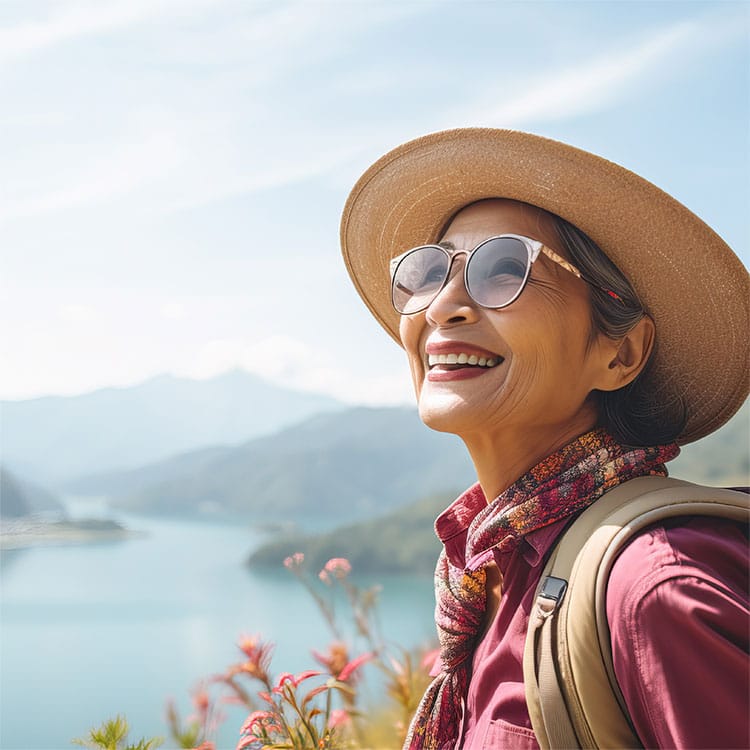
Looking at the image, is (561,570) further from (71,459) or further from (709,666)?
(71,459)

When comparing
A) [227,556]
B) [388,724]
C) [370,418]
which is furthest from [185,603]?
[388,724]

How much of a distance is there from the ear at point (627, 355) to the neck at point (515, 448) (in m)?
0.09

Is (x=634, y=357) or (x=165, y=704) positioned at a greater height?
(x=634, y=357)

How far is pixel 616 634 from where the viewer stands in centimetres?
102

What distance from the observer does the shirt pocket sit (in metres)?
1.17

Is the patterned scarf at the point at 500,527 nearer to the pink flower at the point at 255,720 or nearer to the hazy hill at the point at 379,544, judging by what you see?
the pink flower at the point at 255,720

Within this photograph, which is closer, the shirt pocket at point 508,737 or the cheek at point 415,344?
the shirt pocket at point 508,737

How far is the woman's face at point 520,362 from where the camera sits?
1.40m

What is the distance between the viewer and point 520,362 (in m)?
1.40

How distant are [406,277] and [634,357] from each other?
442mm

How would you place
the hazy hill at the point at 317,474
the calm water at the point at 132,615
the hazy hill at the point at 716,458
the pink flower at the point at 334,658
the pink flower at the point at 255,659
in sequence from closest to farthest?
the pink flower at the point at 255,659 < the pink flower at the point at 334,658 < the calm water at the point at 132,615 < the hazy hill at the point at 716,458 < the hazy hill at the point at 317,474

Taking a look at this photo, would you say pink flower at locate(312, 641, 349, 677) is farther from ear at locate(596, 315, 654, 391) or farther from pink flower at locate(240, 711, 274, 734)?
ear at locate(596, 315, 654, 391)

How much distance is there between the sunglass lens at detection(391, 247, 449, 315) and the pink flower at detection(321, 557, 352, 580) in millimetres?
1390

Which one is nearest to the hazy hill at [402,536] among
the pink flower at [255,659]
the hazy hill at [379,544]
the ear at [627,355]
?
the hazy hill at [379,544]
